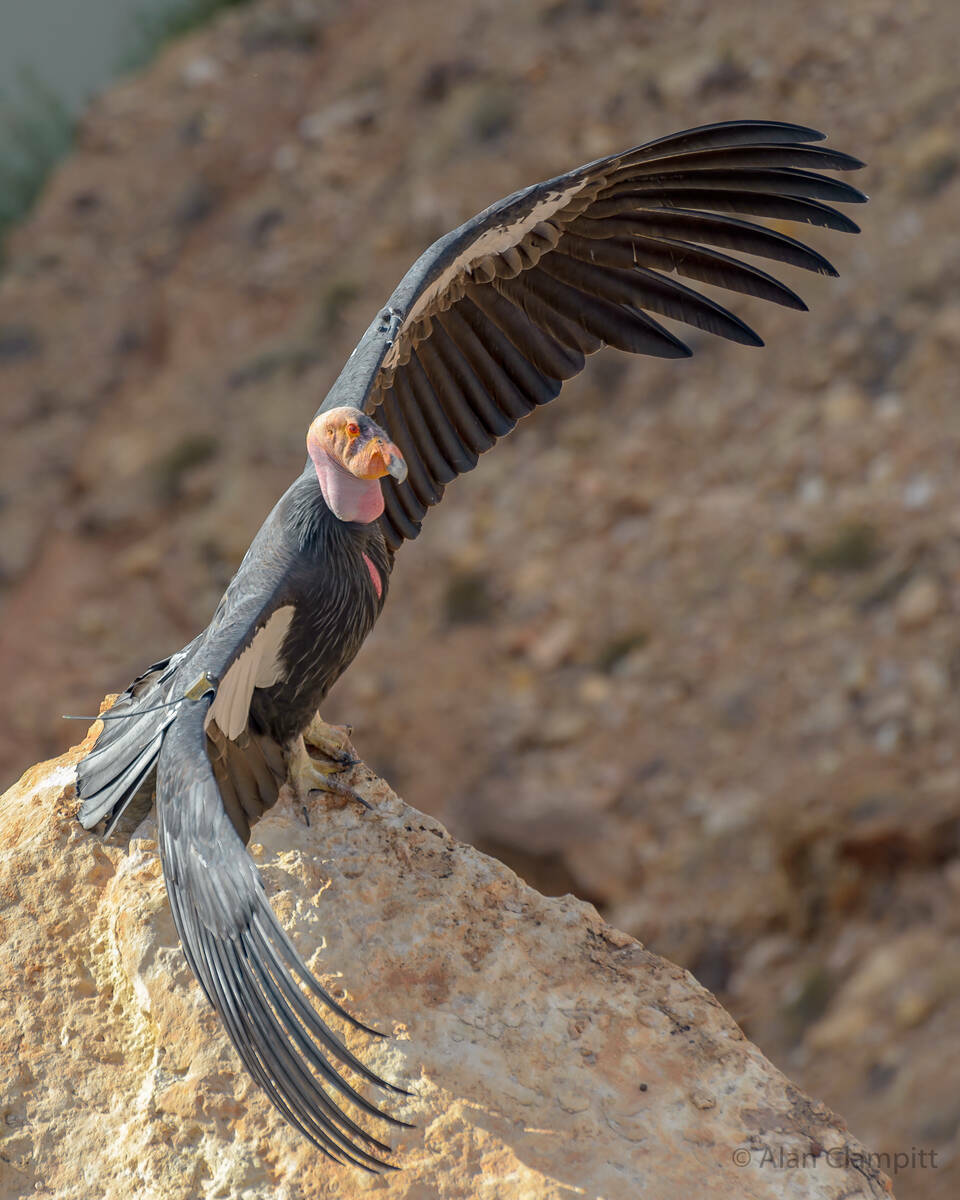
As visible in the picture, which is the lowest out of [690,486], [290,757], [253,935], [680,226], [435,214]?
[253,935]

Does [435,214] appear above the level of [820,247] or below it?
below

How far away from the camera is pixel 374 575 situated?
4.03 meters

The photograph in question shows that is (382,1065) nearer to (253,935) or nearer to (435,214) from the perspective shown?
(253,935)

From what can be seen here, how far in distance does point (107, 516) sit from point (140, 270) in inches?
120

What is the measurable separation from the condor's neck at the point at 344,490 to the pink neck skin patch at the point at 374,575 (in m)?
0.19

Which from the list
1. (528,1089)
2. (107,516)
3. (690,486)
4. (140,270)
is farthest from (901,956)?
(140,270)

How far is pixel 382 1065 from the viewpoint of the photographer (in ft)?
11.3

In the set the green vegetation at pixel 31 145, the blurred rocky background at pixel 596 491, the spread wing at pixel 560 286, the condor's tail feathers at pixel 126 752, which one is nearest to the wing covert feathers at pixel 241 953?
the condor's tail feathers at pixel 126 752

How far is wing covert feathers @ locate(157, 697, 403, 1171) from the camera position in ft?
9.43

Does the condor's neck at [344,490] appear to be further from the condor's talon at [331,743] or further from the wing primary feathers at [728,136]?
the wing primary feathers at [728,136]

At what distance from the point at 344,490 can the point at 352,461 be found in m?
0.13

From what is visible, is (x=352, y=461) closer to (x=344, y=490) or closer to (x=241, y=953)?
(x=344, y=490)

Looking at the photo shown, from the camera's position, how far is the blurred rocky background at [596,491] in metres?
9.30

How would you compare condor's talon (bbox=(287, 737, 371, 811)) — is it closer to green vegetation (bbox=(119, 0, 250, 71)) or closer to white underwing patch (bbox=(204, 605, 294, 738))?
white underwing patch (bbox=(204, 605, 294, 738))
